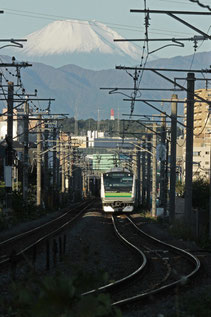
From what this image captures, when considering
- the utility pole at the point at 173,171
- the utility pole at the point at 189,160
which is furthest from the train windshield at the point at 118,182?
the utility pole at the point at 189,160

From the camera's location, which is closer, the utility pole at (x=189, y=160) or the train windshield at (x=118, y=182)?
the utility pole at (x=189, y=160)

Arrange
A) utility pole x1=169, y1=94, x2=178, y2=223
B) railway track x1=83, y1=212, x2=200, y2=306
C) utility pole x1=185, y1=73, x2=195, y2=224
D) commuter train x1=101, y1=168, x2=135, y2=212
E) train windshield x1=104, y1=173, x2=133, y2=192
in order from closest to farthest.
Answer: railway track x1=83, y1=212, x2=200, y2=306
utility pole x1=185, y1=73, x2=195, y2=224
utility pole x1=169, y1=94, x2=178, y2=223
commuter train x1=101, y1=168, x2=135, y2=212
train windshield x1=104, y1=173, x2=133, y2=192

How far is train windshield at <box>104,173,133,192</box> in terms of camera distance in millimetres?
53281

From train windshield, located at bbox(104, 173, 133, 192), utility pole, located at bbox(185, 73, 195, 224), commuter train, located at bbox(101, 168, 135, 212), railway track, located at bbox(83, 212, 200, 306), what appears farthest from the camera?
train windshield, located at bbox(104, 173, 133, 192)

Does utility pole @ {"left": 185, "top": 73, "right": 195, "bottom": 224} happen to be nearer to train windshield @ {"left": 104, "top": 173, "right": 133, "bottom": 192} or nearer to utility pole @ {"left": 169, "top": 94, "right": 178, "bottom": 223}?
utility pole @ {"left": 169, "top": 94, "right": 178, "bottom": 223}

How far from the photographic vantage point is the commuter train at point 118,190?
53.2 metres

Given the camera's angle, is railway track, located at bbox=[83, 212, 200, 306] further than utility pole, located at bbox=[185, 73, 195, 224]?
No

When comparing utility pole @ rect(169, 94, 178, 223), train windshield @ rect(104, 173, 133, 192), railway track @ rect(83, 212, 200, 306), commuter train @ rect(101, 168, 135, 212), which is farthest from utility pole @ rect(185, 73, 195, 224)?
train windshield @ rect(104, 173, 133, 192)

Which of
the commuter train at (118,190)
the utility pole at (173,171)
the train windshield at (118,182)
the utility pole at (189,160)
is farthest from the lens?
the train windshield at (118,182)

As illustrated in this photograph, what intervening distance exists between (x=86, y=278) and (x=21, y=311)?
0.70m

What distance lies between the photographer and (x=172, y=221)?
122 ft

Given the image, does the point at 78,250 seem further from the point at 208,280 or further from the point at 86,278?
the point at 86,278

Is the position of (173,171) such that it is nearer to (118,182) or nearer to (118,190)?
(118,190)

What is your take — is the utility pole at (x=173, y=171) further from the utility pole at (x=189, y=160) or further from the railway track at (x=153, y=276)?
the railway track at (x=153, y=276)
